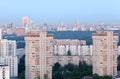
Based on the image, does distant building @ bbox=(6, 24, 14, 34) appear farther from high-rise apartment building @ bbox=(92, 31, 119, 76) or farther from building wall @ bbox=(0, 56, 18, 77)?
high-rise apartment building @ bbox=(92, 31, 119, 76)

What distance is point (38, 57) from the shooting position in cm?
1363

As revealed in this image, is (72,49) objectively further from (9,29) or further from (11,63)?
(9,29)

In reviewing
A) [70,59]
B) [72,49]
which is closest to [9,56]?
[70,59]

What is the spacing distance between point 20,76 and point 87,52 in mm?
5728

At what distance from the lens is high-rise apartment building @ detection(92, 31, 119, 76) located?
14.3 meters

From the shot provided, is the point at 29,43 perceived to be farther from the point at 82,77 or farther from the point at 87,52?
the point at 87,52

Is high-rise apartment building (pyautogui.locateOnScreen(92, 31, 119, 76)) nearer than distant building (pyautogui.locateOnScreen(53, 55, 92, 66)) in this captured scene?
Yes

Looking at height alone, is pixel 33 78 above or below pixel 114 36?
below

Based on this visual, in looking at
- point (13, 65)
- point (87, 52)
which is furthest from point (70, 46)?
point (13, 65)

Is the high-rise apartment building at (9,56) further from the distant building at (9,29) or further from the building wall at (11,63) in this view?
the distant building at (9,29)

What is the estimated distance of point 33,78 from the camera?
13555 millimetres

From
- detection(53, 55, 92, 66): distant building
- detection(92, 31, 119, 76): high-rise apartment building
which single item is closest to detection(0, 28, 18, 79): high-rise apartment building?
detection(53, 55, 92, 66): distant building

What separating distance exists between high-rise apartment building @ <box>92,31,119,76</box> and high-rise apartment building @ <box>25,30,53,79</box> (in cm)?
133

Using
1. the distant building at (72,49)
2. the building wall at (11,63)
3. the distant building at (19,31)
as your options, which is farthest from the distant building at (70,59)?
the distant building at (19,31)
